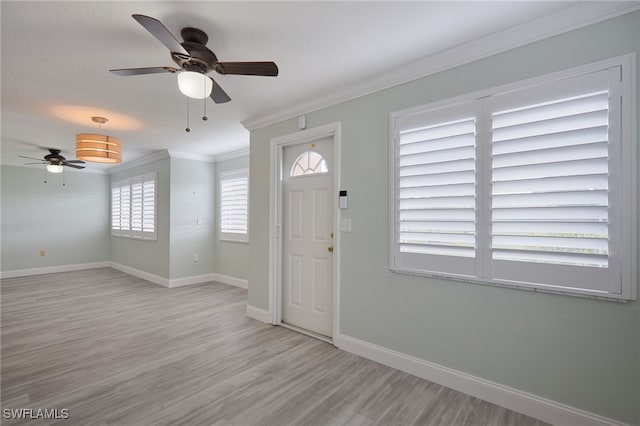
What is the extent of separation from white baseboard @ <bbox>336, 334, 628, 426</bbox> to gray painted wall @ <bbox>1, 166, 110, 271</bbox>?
7908 mm

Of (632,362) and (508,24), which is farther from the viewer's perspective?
(508,24)

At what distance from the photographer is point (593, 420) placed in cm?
179

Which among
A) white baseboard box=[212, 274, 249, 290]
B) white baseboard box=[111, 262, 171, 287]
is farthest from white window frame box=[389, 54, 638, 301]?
white baseboard box=[111, 262, 171, 287]

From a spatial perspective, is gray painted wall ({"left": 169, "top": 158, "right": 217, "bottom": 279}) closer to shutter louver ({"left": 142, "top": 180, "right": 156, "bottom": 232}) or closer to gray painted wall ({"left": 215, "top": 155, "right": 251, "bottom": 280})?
gray painted wall ({"left": 215, "top": 155, "right": 251, "bottom": 280})

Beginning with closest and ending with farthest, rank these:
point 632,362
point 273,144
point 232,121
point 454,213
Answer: point 632,362 → point 454,213 → point 273,144 → point 232,121

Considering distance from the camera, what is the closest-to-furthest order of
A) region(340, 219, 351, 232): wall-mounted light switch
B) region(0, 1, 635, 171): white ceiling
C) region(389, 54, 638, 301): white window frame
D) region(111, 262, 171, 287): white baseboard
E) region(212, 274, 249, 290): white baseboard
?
region(389, 54, 638, 301): white window frame
region(0, 1, 635, 171): white ceiling
region(340, 219, 351, 232): wall-mounted light switch
region(212, 274, 249, 290): white baseboard
region(111, 262, 171, 287): white baseboard

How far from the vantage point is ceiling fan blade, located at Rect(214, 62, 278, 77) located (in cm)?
197

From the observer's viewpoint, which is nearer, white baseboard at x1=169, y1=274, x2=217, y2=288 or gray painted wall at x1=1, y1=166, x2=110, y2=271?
white baseboard at x1=169, y1=274, x2=217, y2=288

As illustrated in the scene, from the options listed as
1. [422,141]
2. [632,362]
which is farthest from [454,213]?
[632,362]

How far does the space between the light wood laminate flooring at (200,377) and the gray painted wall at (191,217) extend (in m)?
1.69

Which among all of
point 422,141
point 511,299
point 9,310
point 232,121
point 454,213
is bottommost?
point 9,310

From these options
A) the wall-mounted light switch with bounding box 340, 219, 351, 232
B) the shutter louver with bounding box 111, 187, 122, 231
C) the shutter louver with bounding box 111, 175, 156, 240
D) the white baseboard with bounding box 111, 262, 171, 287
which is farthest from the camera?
the shutter louver with bounding box 111, 187, 122, 231

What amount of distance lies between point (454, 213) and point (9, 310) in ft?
Answer: 19.8

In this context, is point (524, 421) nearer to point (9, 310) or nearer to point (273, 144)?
point (273, 144)
